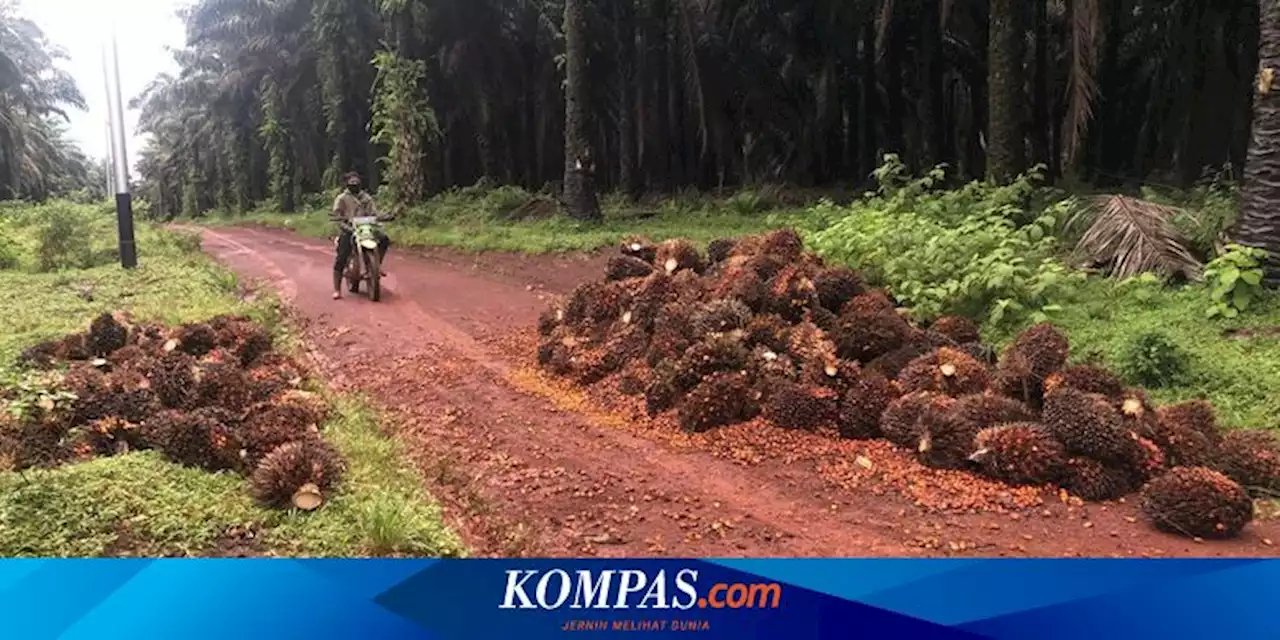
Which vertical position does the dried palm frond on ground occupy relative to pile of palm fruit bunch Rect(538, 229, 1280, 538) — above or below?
above

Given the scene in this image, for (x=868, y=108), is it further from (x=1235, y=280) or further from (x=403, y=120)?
(x=1235, y=280)

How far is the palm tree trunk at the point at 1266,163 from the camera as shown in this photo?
705cm

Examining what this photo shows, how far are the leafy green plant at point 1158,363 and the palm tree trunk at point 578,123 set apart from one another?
11.2 meters

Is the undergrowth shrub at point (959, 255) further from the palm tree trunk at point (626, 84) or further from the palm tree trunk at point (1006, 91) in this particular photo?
the palm tree trunk at point (626, 84)

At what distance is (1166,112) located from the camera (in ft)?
67.3

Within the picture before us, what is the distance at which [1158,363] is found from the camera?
607 centimetres

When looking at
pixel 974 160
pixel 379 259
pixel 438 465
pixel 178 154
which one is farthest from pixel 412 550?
pixel 178 154

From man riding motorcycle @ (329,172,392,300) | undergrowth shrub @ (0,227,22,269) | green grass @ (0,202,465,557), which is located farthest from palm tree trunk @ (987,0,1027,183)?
undergrowth shrub @ (0,227,22,269)

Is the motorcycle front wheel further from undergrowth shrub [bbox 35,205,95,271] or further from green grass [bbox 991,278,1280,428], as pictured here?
green grass [bbox 991,278,1280,428]

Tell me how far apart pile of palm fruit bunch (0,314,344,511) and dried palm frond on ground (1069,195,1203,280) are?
6.52 meters

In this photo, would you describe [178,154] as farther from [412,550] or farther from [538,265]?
[412,550]

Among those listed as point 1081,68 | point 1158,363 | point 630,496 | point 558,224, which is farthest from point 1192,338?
point 558,224

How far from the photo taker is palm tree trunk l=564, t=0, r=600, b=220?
15.7 meters

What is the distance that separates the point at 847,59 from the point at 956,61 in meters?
2.55
